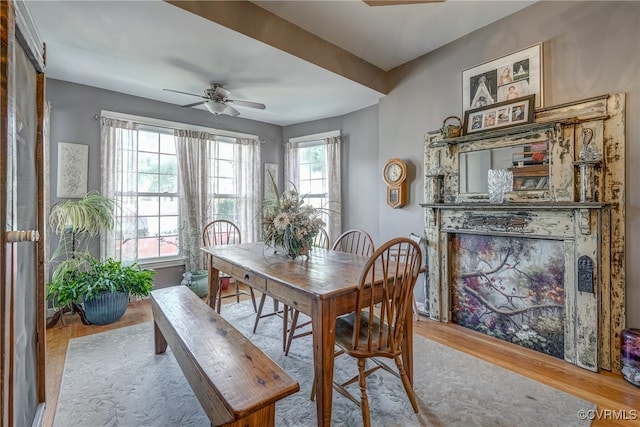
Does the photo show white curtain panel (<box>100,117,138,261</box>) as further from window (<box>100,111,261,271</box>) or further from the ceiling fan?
the ceiling fan

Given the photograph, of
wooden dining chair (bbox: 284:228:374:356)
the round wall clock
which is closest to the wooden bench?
wooden dining chair (bbox: 284:228:374:356)

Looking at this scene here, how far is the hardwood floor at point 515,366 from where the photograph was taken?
1.75m

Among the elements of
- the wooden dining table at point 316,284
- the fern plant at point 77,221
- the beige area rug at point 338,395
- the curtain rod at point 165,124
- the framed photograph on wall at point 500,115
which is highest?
the curtain rod at point 165,124

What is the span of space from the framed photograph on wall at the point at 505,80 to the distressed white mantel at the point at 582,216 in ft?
0.90

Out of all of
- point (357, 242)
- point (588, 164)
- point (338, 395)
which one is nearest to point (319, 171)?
point (357, 242)

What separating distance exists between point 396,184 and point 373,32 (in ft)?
5.23

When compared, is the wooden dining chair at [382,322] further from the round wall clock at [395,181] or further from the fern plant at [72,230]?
the fern plant at [72,230]

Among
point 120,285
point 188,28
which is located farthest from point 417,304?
point 188,28

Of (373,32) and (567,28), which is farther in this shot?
(373,32)

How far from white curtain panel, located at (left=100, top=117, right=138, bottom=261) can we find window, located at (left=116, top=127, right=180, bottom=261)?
0.04 feet

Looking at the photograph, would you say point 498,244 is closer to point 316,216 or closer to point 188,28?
point 316,216

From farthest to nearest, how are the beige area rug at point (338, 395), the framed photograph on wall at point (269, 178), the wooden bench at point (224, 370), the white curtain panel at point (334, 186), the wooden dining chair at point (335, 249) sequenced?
the framed photograph on wall at point (269, 178), the white curtain panel at point (334, 186), the wooden dining chair at point (335, 249), the beige area rug at point (338, 395), the wooden bench at point (224, 370)

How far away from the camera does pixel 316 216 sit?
2.26 m

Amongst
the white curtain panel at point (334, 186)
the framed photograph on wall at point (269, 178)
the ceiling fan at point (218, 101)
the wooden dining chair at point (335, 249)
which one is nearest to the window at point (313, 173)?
the white curtain panel at point (334, 186)
